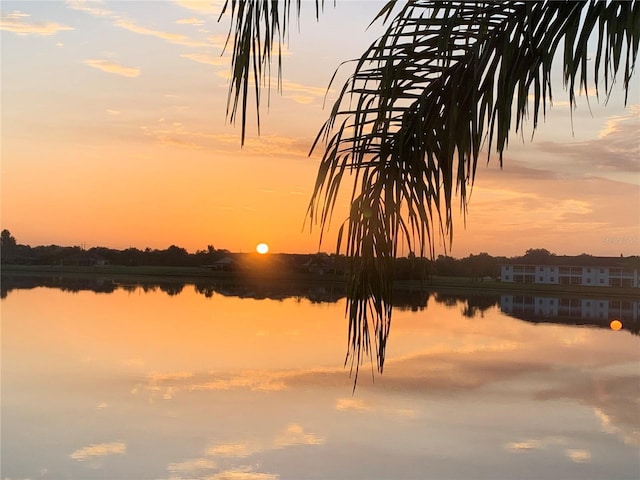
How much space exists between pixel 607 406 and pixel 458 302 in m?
33.3

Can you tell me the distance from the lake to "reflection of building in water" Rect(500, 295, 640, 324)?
2.91 feet

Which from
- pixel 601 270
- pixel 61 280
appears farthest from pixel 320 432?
pixel 61 280

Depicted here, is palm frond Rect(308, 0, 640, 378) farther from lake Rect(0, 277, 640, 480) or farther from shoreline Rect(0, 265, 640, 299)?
shoreline Rect(0, 265, 640, 299)

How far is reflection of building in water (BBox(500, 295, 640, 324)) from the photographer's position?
47531 mm

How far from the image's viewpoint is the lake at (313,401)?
63.8ft

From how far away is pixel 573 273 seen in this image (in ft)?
208

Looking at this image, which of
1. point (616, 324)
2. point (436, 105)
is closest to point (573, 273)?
point (616, 324)

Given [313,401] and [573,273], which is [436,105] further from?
[573,273]

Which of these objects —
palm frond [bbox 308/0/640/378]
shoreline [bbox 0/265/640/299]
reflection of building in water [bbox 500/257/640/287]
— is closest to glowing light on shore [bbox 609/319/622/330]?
shoreline [bbox 0/265/640/299]

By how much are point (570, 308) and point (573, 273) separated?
940cm

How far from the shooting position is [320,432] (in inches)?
838

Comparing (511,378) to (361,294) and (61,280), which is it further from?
(61,280)

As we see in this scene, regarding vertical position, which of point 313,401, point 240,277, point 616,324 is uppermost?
point 240,277

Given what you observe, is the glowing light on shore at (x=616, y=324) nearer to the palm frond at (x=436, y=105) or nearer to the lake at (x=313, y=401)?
the lake at (x=313, y=401)
